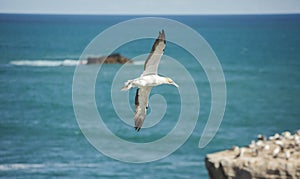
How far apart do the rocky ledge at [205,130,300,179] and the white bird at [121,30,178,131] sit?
12.2m

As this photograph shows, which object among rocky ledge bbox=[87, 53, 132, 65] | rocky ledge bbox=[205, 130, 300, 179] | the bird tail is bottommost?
rocky ledge bbox=[87, 53, 132, 65]

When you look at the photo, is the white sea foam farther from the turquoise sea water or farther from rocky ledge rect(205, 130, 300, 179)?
rocky ledge rect(205, 130, 300, 179)

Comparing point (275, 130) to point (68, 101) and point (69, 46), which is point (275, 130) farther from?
Answer: point (69, 46)

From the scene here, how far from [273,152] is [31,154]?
30769 millimetres

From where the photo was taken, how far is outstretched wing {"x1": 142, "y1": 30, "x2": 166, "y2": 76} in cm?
1250

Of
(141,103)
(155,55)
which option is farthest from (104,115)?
(155,55)

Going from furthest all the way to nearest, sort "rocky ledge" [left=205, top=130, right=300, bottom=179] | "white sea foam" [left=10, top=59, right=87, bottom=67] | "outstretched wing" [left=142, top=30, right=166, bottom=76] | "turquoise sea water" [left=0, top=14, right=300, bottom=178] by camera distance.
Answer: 1. "white sea foam" [left=10, top=59, right=87, bottom=67]
2. "turquoise sea water" [left=0, top=14, right=300, bottom=178]
3. "rocky ledge" [left=205, top=130, right=300, bottom=179]
4. "outstretched wing" [left=142, top=30, right=166, bottom=76]

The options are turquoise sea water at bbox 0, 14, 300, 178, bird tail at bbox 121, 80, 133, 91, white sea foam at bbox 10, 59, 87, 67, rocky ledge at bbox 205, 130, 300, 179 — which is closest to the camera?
bird tail at bbox 121, 80, 133, 91

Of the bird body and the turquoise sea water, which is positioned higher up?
the bird body

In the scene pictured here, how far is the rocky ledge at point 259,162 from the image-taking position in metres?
24.9

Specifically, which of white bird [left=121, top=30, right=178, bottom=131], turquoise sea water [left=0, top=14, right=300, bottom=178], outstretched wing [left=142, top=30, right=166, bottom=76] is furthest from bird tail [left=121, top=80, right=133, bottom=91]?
turquoise sea water [left=0, top=14, right=300, bottom=178]

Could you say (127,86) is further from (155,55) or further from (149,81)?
(155,55)

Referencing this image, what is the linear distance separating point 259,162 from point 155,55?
13509mm

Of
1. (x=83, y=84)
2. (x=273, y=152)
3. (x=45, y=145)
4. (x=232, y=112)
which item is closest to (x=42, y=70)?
(x=83, y=84)
